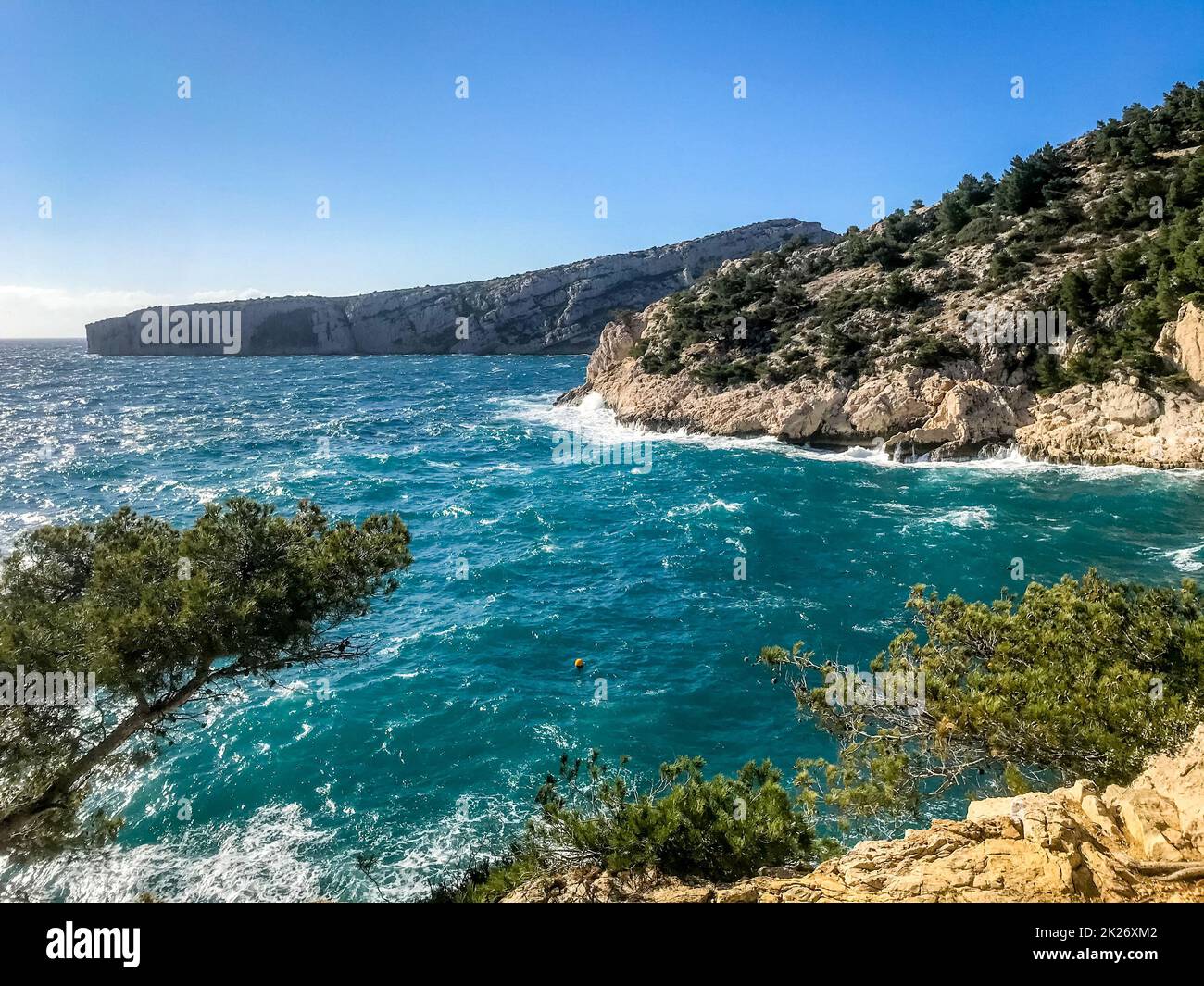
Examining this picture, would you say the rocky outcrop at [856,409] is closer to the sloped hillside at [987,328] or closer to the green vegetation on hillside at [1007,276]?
the sloped hillside at [987,328]

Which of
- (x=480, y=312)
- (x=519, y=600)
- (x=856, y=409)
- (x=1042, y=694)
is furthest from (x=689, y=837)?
(x=480, y=312)

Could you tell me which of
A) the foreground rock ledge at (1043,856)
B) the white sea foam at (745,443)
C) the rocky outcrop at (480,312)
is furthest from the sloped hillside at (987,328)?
the rocky outcrop at (480,312)

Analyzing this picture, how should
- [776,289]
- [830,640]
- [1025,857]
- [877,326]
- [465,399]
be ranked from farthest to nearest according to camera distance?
1. [465,399]
2. [776,289]
3. [877,326]
4. [830,640]
5. [1025,857]

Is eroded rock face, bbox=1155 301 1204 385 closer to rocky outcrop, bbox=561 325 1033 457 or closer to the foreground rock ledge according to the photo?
rocky outcrop, bbox=561 325 1033 457

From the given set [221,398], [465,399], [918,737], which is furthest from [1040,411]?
[221,398]
